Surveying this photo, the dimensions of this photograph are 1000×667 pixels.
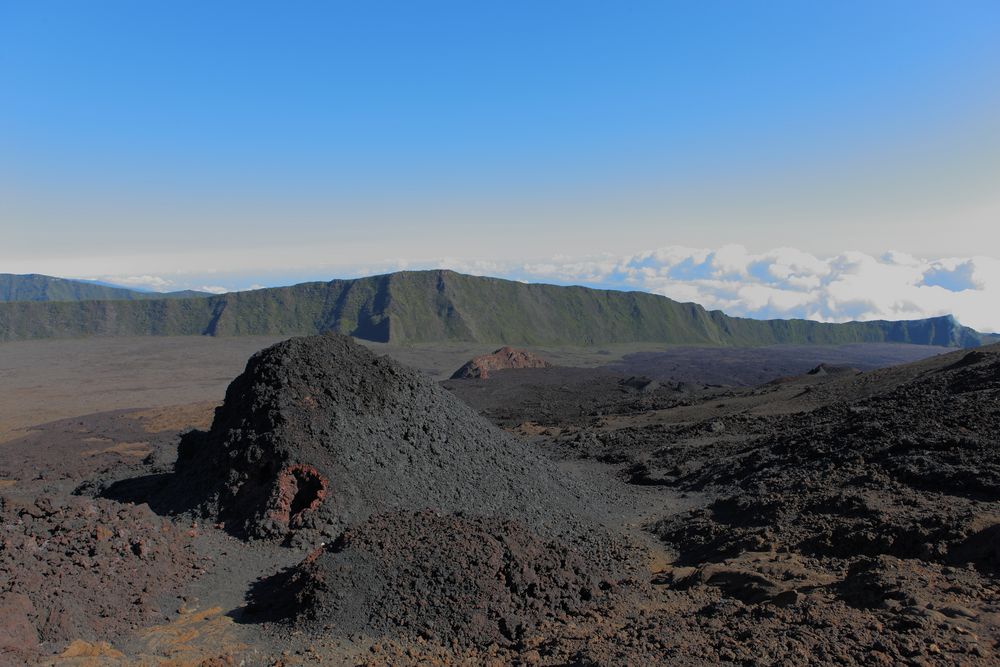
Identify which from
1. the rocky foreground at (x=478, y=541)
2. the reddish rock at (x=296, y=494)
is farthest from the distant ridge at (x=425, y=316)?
the reddish rock at (x=296, y=494)

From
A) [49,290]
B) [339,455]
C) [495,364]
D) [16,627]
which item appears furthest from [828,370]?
[49,290]

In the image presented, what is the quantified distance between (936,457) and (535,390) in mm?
28529

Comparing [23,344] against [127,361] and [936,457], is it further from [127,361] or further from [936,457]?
[936,457]

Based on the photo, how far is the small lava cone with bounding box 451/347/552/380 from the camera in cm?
5172

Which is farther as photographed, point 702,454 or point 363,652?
point 702,454

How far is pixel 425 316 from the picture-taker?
309 ft

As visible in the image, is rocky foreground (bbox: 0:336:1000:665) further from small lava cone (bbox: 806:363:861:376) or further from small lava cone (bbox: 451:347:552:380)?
small lava cone (bbox: 451:347:552:380)

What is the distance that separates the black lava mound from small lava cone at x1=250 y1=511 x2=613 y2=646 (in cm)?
242

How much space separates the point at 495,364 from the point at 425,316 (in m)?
41.9

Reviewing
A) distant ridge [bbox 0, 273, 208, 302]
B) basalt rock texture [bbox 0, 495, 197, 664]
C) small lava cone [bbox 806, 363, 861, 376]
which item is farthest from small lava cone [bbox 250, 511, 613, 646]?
distant ridge [bbox 0, 273, 208, 302]

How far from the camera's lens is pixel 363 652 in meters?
8.88

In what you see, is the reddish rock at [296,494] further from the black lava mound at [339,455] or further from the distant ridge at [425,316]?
the distant ridge at [425,316]

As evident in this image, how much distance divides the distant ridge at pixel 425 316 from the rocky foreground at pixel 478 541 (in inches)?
2805

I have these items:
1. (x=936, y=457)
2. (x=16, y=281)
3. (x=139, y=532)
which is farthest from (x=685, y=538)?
(x=16, y=281)
